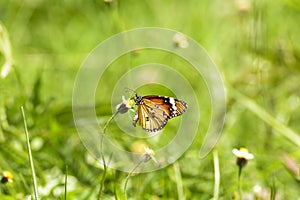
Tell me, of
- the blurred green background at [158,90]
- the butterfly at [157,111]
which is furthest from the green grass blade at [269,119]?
the butterfly at [157,111]

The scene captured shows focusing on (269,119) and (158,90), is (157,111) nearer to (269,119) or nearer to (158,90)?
(269,119)

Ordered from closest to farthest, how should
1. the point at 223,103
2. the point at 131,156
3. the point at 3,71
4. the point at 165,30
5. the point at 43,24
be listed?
the point at 131,156 → the point at 3,71 → the point at 223,103 → the point at 165,30 → the point at 43,24

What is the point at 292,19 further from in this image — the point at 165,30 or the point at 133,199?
the point at 133,199

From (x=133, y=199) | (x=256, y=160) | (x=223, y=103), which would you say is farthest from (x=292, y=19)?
(x=133, y=199)

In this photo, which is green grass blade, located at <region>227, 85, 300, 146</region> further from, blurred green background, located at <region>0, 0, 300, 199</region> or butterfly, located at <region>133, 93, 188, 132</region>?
butterfly, located at <region>133, 93, 188, 132</region>

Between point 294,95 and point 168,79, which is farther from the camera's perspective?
point 168,79

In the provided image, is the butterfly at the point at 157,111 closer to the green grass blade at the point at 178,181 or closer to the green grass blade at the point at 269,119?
the green grass blade at the point at 178,181

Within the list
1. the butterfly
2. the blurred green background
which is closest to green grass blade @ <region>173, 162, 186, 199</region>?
the blurred green background
